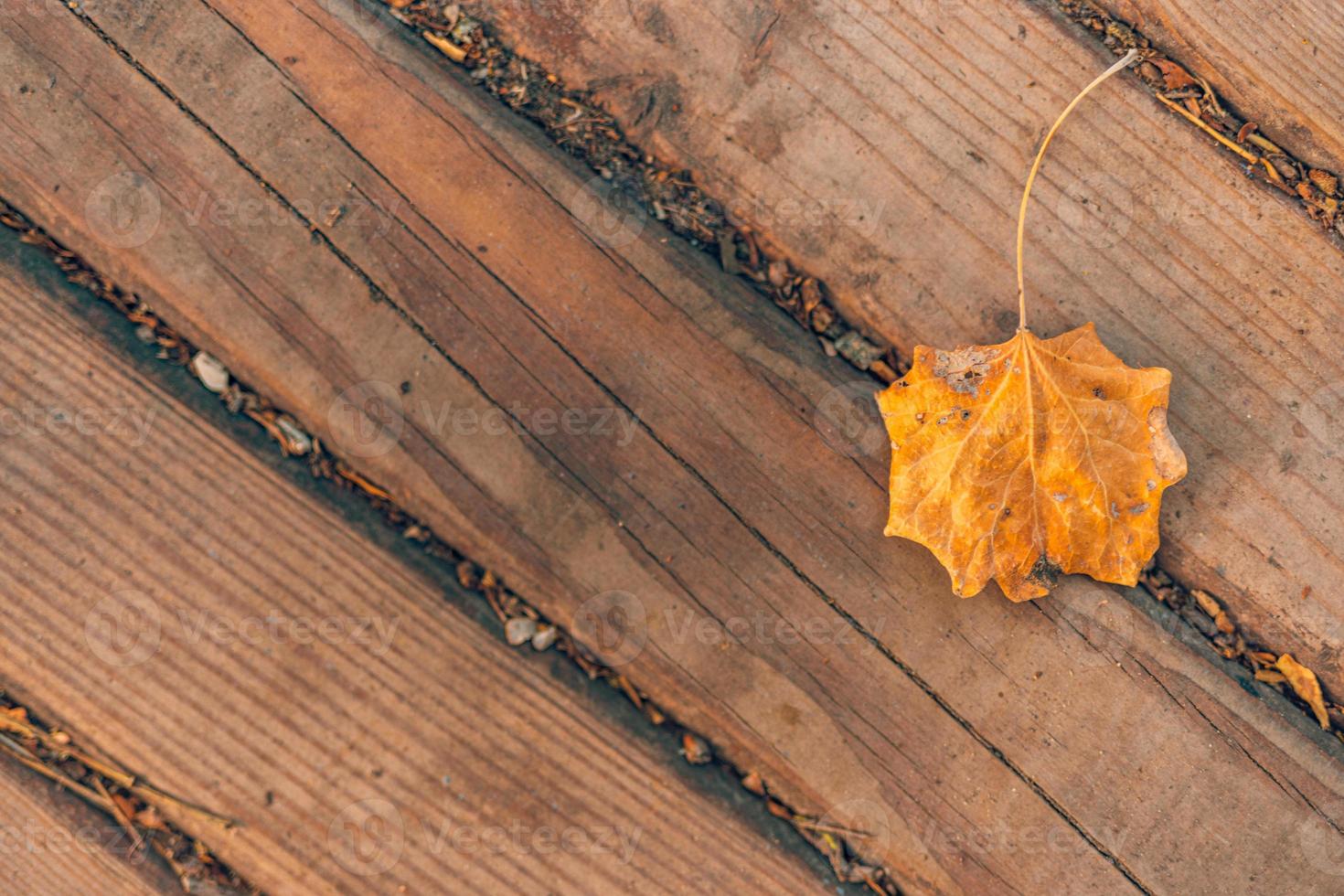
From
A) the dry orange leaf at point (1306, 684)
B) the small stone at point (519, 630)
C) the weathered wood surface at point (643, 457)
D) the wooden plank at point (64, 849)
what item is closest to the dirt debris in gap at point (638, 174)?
the weathered wood surface at point (643, 457)

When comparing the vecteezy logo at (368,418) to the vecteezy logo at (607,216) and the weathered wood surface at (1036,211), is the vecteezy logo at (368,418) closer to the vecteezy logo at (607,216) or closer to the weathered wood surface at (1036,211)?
the vecteezy logo at (607,216)

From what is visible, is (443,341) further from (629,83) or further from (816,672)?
(816,672)

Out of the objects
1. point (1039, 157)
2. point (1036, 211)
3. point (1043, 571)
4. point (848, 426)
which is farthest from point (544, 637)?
point (1039, 157)

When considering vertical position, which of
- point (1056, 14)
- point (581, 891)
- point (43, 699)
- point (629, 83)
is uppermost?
point (1056, 14)


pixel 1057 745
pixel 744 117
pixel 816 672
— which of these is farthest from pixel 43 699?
pixel 1057 745

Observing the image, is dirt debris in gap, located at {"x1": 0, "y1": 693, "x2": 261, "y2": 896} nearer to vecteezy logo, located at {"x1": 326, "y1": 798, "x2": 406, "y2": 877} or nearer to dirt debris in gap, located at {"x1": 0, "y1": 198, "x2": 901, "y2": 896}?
dirt debris in gap, located at {"x1": 0, "y1": 198, "x2": 901, "y2": 896}

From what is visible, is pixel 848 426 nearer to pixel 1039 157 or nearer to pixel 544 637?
pixel 1039 157

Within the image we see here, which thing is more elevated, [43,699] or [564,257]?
[564,257]
